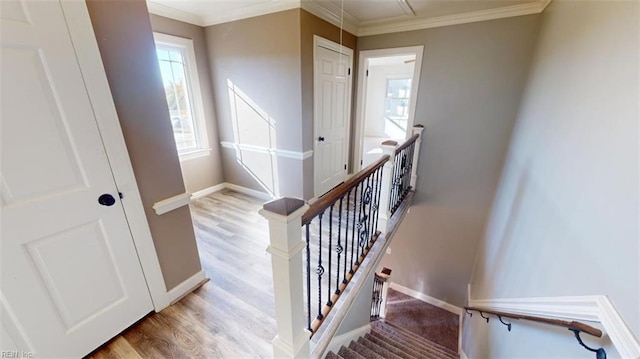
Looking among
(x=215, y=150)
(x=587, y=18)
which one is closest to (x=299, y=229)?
(x=587, y=18)

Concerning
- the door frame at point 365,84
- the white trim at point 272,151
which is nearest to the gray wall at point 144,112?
the white trim at point 272,151

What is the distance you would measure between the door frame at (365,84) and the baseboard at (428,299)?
2.47 metres

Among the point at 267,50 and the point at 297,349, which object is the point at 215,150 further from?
the point at 297,349

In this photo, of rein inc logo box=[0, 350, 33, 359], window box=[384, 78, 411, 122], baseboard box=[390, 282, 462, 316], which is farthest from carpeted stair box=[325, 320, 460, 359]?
window box=[384, 78, 411, 122]

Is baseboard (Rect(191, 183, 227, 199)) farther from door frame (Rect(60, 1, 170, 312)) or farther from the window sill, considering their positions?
door frame (Rect(60, 1, 170, 312))

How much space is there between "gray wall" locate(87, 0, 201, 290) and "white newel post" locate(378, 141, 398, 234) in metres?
1.69

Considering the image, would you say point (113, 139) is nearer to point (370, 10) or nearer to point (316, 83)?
point (316, 83)

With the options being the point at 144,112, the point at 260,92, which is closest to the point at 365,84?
the point at 260,92

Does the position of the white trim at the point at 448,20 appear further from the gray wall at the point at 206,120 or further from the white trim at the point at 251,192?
the white trim at the point at 251,192

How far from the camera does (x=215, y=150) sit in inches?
146

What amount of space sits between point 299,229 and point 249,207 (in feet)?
8.07

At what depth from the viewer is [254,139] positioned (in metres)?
3.37

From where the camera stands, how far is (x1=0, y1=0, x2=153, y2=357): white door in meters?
1.02

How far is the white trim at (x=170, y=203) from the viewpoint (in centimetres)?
156
